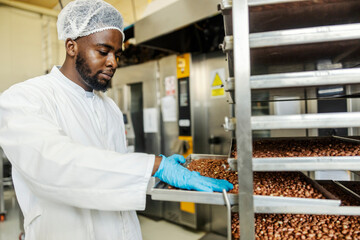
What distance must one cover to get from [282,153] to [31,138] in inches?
39.1

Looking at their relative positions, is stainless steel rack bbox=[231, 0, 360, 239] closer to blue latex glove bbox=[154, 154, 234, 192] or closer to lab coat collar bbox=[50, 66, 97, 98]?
blue latex glove bbox=[154, 154, 234, 192]

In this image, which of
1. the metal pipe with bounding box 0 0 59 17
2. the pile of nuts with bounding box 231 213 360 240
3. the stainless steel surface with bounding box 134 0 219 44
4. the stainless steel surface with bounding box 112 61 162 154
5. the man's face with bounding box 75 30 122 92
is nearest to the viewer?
the pile of nuts with bounding box 231 213 360 240

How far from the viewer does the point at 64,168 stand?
2.77ft

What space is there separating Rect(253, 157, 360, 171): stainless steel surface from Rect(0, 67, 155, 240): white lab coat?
396 mm

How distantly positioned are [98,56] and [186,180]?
2.68 feet

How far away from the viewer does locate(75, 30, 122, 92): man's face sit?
1.26 meters

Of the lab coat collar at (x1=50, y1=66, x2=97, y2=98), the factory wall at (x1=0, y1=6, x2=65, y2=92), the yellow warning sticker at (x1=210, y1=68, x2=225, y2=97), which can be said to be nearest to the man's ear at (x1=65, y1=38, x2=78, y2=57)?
the lab coat collar at (x1=50, y1=66, x2=97, y2=98)

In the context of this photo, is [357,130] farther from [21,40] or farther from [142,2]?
[21,40]

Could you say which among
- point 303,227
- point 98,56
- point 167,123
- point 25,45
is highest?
point 25,45

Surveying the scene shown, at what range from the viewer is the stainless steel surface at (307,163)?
0.72 m

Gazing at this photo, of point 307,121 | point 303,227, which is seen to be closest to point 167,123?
point 303,227

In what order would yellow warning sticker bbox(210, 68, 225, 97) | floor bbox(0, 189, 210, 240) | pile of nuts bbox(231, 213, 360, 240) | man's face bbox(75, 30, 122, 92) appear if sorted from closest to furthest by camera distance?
pile of nuts bbox(231, 213, 360, 240) → man's face bbox(75, 30, 122, 92) → yellow warning sticker bbox(210, 68, 225, 97) → floor bbox(0, 189, 210, 240)

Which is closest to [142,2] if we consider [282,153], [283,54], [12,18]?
[12,18]

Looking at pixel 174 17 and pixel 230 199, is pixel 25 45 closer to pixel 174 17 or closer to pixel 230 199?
pixel 174 17
